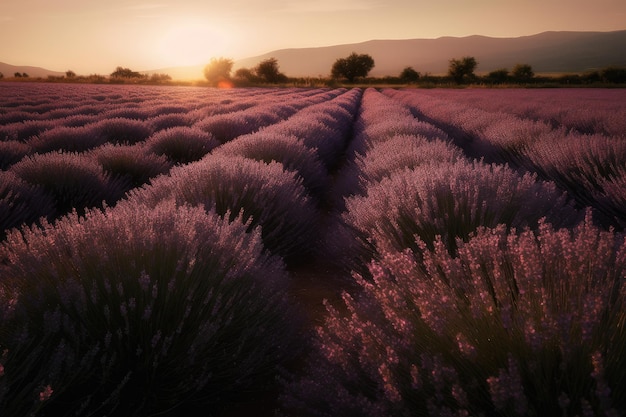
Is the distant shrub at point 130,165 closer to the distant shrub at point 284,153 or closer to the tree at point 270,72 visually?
the distant shrub at point 284,153

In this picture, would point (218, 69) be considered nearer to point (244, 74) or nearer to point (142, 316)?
point (244, 74)

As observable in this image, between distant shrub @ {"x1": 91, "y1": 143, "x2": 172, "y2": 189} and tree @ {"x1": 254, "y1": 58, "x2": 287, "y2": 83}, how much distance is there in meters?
59.2

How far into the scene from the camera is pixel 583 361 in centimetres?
116

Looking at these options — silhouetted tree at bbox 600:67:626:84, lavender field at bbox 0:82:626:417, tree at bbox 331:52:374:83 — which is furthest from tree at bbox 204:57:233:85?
lavender field at bbox 0:82:626:417

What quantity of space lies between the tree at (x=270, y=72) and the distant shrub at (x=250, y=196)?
61.4 metres

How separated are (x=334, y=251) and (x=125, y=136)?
679 centimetres

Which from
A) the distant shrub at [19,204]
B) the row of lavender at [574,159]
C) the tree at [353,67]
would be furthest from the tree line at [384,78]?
the distant shrub at [19,204]

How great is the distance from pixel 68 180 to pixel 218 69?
62651 mm

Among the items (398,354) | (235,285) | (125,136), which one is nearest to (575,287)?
(398,354)

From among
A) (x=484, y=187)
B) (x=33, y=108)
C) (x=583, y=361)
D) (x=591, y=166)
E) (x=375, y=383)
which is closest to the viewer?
(x=583, y=361)

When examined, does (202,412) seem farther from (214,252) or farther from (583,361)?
(583,361)

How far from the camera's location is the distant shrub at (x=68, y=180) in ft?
15.3

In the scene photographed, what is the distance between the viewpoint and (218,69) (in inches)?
2510

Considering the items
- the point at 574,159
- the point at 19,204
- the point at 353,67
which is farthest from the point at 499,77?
the point at 19,204
